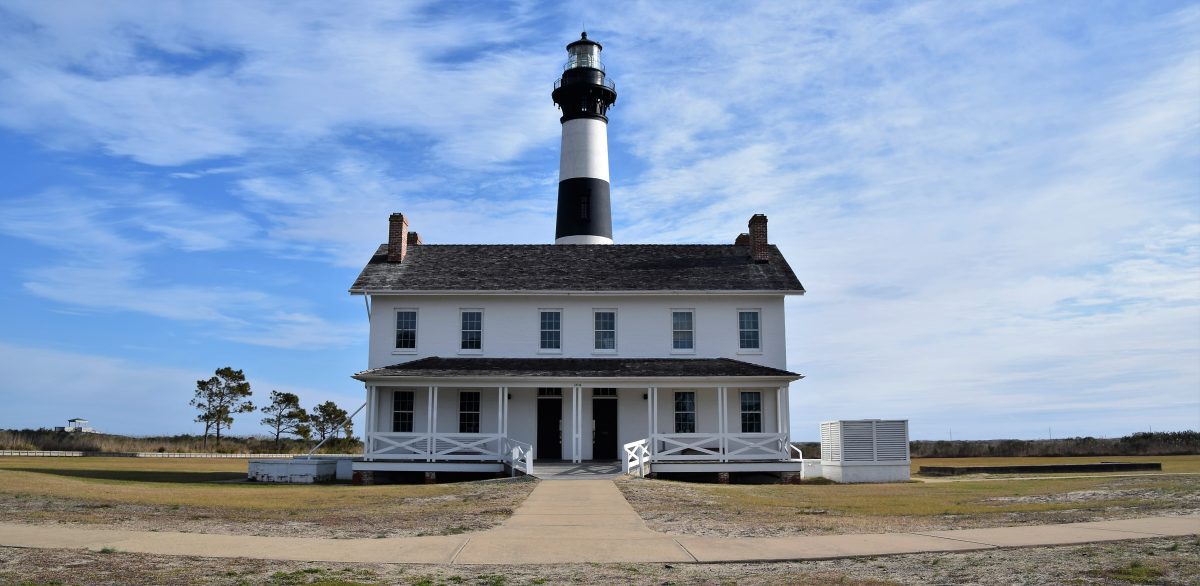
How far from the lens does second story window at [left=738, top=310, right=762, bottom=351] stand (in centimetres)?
2912

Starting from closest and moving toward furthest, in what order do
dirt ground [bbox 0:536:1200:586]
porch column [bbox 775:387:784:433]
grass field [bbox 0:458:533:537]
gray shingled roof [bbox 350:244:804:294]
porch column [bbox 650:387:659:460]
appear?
dirt ground [bbox 0:536:1200:586] < grass field [bbox 0:458:533:537] < porch column [bbox 650:387:659:460] < porch column [bbox 775:387:784:433] < gray shingled roof [bbox 350:244:804:294]

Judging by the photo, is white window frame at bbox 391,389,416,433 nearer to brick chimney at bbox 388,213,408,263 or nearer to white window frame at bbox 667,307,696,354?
brick chimney at bbox 388,213,408,263

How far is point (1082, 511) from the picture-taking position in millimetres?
13133

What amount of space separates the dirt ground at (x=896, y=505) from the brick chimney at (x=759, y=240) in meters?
10.5

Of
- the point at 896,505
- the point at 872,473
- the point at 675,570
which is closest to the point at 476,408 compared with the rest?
the point at 872,473

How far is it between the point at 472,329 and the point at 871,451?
485 inches

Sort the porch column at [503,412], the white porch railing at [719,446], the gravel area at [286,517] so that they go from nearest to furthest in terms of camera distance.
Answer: the gravel area at [286,517] → the white porch railing at [719,446] → the porch column at [503,412]

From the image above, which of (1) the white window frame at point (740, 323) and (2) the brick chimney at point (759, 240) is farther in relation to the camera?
(2) the brick chimney at point (759, 240)

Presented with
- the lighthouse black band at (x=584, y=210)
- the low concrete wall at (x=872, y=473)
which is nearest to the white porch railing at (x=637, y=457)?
the low concrete wall at (x=872, y=473)

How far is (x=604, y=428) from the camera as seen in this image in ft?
93.3

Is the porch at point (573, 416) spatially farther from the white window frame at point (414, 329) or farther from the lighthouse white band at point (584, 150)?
the lighthouse white band at point (584, 150)

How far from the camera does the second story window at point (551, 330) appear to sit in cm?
2916

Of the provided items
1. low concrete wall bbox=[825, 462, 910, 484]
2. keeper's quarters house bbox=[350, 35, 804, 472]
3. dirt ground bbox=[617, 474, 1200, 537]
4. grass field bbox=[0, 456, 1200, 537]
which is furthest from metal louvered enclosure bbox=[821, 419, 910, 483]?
dirt ground bbox=[617, 474, 1200, 537]

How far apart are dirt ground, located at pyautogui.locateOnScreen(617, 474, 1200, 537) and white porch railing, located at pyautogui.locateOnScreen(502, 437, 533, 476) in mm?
2899
